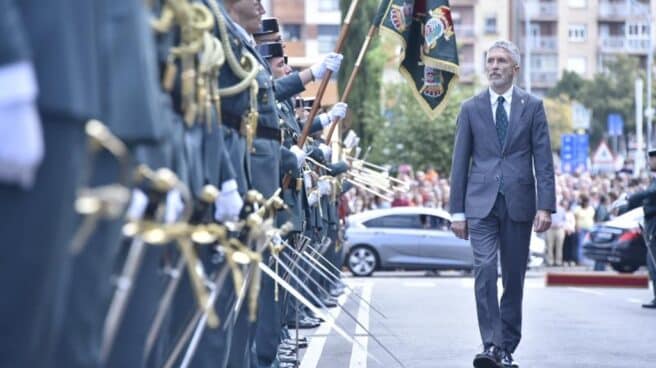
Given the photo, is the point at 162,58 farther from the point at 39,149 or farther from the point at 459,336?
the point at 459,336

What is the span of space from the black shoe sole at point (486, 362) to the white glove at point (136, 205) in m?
6.71

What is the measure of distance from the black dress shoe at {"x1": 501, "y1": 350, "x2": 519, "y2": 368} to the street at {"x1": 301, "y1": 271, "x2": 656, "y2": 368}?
297mm

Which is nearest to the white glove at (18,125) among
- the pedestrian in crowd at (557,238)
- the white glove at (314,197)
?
the white glove at (314,197)

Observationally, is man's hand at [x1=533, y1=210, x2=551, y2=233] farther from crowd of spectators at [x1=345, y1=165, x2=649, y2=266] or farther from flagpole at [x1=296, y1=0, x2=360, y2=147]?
crowd of spectators at [x1=345, y1=165, x2=649, y2=266]

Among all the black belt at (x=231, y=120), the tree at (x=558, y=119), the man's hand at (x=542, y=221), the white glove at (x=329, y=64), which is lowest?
the tree at (x=558, y=119)

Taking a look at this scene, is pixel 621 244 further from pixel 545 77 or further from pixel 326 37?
pixel 545 77

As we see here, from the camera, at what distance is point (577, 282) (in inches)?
1158

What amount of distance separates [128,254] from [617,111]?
10022 cm

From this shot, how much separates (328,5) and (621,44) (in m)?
36.4

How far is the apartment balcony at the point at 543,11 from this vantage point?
122250 millimetres

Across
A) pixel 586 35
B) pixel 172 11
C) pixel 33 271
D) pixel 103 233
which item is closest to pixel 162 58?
pixel 172 11

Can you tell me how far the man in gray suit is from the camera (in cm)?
1207

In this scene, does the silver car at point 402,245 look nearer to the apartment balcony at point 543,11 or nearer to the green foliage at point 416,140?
the green foliage at point 416,140

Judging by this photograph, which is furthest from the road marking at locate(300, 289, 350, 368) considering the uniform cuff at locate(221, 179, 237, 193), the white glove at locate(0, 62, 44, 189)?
the white glove at locate(0, 62, 44, 189)
